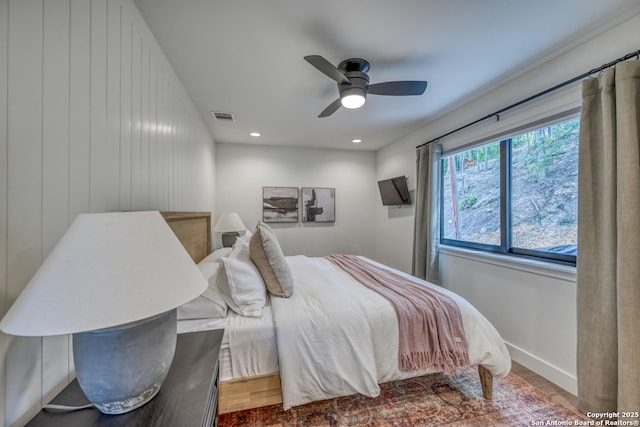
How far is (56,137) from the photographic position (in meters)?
0.83

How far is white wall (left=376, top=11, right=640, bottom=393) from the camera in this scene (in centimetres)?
169

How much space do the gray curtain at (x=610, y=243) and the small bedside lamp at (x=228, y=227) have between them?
3366mm

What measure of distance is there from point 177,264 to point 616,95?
2497 millimetres

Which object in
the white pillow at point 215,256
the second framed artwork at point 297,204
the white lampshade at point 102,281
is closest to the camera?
the white lampshade at point 102,281

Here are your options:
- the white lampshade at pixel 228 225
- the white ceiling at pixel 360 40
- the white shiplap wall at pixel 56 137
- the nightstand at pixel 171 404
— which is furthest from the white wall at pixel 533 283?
the white shiplap wall at pixel 56 137

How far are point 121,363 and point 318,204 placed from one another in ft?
12.6

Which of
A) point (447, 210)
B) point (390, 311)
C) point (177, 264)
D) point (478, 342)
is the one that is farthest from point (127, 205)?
point (447, 210)

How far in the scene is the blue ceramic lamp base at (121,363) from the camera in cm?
66

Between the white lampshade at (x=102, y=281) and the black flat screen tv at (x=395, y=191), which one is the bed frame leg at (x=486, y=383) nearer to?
the white lampshade at (x=102, y=281)

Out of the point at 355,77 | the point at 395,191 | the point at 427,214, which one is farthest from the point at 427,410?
the point at 395,191

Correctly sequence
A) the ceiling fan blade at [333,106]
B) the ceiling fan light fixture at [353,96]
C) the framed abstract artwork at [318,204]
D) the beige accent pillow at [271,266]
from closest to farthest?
1. the beige accent pillow at [271,266]
2. the ceiling fan light fixture at [353,96]
3. the ceiling fan blade at [333,106]
4. the framed abstract artwork at [318,204]

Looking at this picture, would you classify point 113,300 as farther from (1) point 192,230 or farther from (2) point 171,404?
(1) point 192,230

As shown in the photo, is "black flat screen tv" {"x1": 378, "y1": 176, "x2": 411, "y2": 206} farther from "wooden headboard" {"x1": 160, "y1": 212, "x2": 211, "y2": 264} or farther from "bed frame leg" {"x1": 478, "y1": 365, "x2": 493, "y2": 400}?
"wooden headboard" {"x1": 160, "y1": 212, "x2": 211, "y2": 264}

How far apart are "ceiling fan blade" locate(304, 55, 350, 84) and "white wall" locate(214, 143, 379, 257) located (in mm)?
2611
